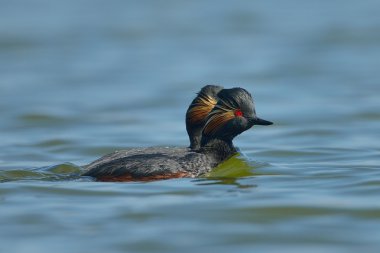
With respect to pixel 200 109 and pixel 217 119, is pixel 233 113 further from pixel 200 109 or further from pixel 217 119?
pixel 200 109

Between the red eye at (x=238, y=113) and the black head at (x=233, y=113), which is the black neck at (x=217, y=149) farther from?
the red eye at (x=238, y=113)

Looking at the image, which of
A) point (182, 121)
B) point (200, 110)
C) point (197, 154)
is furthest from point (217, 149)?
point (182, 121)

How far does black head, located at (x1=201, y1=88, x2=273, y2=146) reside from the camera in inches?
559

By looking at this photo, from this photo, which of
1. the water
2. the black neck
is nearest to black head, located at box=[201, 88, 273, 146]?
the black neck

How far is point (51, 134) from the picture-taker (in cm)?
1858

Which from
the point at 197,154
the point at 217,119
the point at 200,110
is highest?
the point at 200,110

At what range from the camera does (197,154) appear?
14312mm

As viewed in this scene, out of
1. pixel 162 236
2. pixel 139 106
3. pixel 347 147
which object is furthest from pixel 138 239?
pixel 139 106

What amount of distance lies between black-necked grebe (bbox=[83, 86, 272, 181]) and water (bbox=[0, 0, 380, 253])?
0.67ft

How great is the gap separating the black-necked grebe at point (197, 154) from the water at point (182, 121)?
0.67 feet

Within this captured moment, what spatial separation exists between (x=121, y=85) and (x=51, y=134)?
5.18 meters

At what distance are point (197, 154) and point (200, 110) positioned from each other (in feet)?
1.90

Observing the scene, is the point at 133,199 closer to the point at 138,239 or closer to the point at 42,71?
the point at 138,239

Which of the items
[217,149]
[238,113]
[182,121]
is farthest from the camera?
[182,121]
